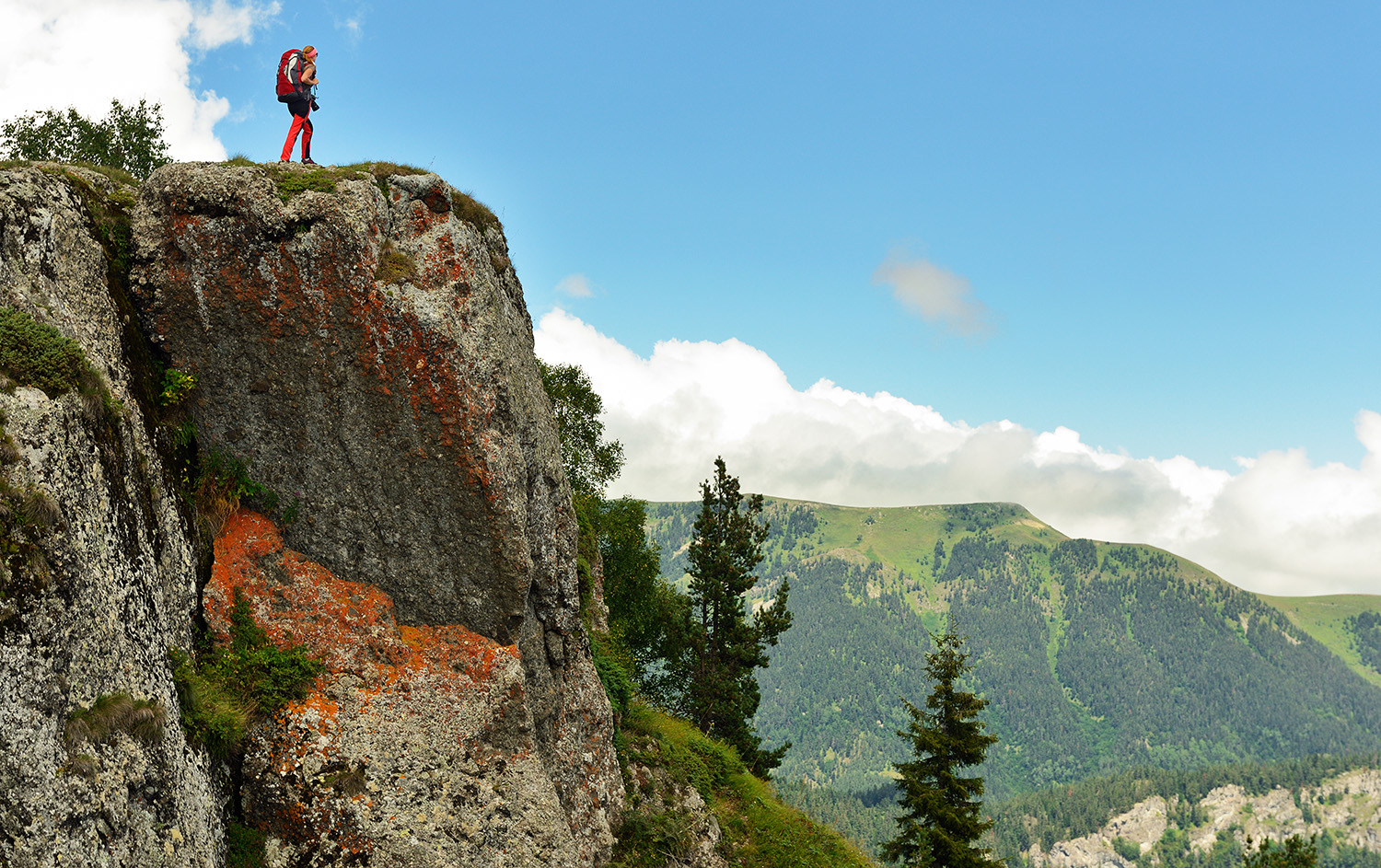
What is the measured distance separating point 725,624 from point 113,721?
36.5 metres

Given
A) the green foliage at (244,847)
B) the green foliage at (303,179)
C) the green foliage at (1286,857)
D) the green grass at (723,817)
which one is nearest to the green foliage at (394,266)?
the green foliage at (303,179)

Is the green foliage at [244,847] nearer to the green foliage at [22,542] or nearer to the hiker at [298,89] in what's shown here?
the green foliage at [22,542]

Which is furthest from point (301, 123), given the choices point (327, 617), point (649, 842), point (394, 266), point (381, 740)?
point (649, 842)

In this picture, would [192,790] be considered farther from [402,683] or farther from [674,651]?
[674,651]

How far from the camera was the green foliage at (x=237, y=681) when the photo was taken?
1086 cm

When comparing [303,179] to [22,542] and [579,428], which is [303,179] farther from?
[579,428]

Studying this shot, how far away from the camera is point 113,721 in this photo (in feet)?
29.3

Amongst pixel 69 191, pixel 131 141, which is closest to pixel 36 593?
pixel 69 191

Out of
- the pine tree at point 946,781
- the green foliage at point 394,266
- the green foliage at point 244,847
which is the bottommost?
the pine tree at point 946,781

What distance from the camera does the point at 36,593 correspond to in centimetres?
841

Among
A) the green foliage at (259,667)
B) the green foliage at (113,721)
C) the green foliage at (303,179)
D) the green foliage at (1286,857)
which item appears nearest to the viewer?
the green foliage at (113,721)

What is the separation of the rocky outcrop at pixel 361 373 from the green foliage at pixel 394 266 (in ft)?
0.09

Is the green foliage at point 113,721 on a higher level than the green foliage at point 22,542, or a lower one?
lower

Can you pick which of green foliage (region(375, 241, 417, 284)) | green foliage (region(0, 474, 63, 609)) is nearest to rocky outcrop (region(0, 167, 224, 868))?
green foliage (region(0, 474, 63, 609))
